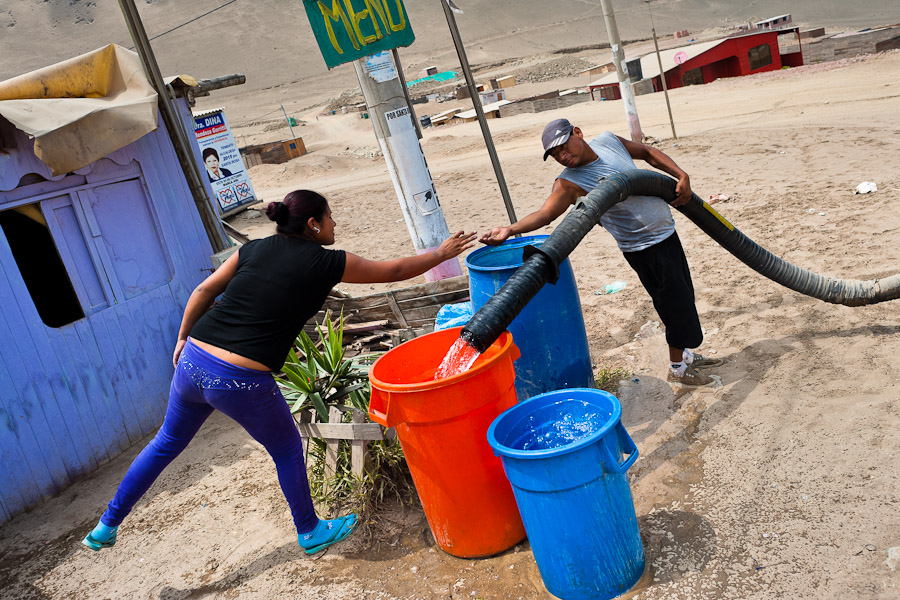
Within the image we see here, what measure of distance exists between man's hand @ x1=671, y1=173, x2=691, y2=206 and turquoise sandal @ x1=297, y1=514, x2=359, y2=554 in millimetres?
2782

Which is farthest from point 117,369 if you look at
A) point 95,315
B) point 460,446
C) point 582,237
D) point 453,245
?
point 582,237

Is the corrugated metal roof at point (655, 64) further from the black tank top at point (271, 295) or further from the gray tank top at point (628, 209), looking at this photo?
the black tank top at point (271, 295)

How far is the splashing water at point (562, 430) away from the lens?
294 centimetres

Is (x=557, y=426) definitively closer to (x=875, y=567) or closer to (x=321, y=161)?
(x=875, y=567)

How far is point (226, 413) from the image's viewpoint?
3.35 meters

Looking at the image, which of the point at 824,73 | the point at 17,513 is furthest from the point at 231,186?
the point at 824,73

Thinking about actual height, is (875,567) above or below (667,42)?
below

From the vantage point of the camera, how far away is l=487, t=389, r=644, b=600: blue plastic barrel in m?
2.67

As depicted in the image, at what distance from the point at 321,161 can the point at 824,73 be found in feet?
56.3

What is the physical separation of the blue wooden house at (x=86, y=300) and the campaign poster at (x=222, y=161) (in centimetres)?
994

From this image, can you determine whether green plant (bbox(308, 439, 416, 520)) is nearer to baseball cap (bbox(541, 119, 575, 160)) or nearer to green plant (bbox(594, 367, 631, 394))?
green plant (bbox(594, 367, 631, 394))

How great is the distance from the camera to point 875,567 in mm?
2740

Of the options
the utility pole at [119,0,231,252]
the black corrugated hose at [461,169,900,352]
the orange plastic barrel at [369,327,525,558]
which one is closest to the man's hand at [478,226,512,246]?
the black corrugated hose at [461,169,900,352]

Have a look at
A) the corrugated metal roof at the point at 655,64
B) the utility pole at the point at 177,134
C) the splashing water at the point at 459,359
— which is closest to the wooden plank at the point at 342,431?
the splashing water at the point at 459,359
